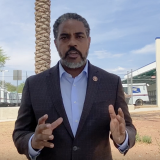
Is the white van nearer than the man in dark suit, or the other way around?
the man in dark suit

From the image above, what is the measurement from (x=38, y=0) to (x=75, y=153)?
890 cm

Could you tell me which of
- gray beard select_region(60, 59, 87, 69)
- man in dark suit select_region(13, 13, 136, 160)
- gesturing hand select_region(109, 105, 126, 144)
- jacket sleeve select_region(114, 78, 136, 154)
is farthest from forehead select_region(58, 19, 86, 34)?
gesturing hand select_region(109, 105, 126, 144)

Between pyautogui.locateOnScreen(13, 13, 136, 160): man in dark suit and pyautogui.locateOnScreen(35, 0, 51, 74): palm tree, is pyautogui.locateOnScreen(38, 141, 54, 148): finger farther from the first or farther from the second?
pyautogui.locateOnScreen(35, 0, 51, 74): palm tree

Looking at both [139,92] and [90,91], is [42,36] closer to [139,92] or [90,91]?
[90,91]

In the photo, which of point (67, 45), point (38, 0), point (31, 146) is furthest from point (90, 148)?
point (38, 0)

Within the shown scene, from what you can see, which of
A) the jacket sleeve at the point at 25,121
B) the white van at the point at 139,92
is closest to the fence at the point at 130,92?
the white van at the point at 139,92

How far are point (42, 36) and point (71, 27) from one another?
7820mm

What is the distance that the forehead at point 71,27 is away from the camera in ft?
6.47

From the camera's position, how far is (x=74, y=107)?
6.11 feet

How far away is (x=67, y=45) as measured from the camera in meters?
1.95

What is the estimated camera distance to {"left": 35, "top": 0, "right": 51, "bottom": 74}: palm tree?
374 inches

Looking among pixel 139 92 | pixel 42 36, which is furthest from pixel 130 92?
pixel 42 36

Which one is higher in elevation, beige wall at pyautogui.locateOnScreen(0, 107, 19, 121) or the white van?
the white van

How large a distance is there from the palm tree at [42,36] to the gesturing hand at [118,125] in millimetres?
7965
